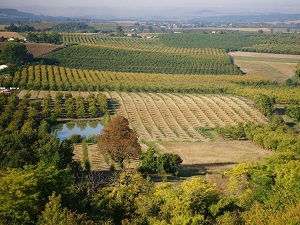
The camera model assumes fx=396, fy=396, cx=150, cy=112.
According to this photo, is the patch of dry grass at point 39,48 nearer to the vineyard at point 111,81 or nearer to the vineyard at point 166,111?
the vineyard at point 111,81

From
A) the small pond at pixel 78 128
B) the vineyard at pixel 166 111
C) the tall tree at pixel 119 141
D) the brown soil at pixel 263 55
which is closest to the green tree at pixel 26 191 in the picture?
the tall tree at pixel 119 141

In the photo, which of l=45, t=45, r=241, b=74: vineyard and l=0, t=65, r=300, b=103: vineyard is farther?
l=45, t=45, r=241, b=74: vineyard

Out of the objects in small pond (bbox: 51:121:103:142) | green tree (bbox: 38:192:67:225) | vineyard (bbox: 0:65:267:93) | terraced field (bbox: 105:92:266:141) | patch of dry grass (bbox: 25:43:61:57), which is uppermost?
green tree (bbox: 38:192:67:225)

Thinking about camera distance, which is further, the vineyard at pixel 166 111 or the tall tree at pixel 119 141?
the vineyard at pixel 166 111

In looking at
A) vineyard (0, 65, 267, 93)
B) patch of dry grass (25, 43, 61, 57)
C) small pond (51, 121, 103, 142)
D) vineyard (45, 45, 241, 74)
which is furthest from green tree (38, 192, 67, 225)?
patch of dry grass (25, 43, 61, 57)

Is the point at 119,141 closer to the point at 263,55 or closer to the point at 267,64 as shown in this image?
the point at 267,64

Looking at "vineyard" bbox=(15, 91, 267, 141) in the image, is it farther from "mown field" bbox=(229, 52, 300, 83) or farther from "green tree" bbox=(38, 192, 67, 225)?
"mown field" bbox=(229, 52, 300, 83)

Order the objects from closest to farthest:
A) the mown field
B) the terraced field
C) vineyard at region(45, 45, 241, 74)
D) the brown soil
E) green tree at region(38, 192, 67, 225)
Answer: green tree at region(38, 192, 67, 225), the terraced field, vineyard at region(45, 45, 241, 74), the mown field, the brown soil
